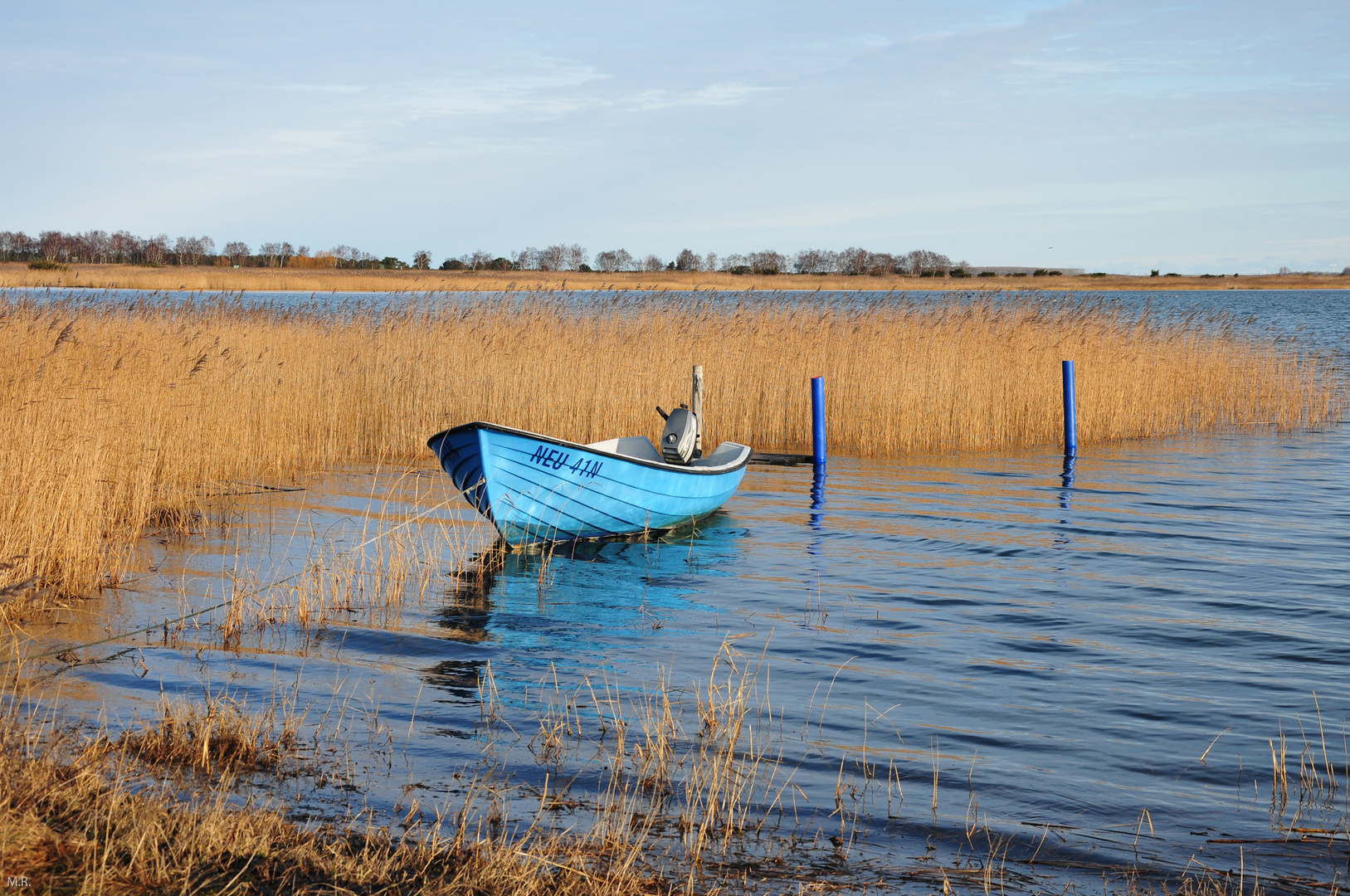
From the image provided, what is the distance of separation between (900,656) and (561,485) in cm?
336

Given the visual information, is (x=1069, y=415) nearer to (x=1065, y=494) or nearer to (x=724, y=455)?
(x=1065, y=494)

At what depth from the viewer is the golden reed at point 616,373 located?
1122 cm

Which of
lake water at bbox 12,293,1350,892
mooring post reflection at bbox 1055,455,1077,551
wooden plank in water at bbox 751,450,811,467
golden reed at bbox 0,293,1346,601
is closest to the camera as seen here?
lake water at bbox 12,293,1350,892

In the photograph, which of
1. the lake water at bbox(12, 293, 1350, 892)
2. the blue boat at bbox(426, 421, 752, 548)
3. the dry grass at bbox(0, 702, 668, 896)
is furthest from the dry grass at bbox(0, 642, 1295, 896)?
the blue boat at bbox(426, 421, 752, 548)

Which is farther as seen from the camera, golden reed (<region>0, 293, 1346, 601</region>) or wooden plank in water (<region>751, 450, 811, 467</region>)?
wooden plank in water (<region>751, 450, 811, 467</region>)

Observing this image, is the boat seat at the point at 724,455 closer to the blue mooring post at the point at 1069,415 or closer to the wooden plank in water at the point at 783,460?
the wooden plank in water at the point at 783,460

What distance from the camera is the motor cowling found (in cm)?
1009

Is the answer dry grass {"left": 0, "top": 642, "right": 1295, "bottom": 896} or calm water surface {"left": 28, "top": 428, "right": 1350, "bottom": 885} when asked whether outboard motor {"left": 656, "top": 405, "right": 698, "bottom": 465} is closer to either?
calm water surface {"left": 28, "top": 428, "right": 1350, "bottom": 885}

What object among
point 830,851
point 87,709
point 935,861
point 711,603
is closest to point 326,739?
point 87,709

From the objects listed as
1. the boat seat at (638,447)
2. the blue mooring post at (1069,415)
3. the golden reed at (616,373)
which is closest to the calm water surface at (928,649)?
the boat seat at (638,447)

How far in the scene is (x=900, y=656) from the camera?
603 centimetres

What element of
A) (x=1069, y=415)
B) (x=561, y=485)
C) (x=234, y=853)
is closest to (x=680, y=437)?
(x=561, y=485)

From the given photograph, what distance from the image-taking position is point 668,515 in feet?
31.3

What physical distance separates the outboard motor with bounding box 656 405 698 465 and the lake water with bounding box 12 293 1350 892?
73 cm
